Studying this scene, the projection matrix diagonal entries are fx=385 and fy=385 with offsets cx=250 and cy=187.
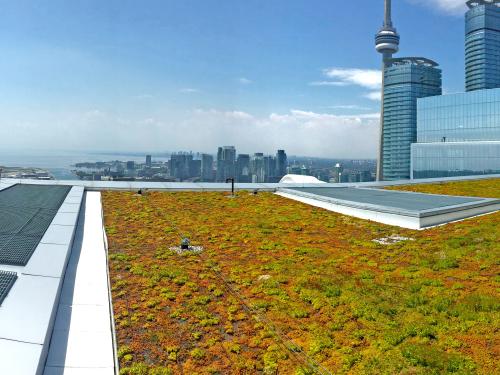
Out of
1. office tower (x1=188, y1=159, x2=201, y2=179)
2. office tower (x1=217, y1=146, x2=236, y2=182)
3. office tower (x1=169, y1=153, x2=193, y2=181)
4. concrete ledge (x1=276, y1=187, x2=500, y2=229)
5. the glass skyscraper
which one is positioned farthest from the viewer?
office tower (x1=217, y1=146, x2=236, y2=182)

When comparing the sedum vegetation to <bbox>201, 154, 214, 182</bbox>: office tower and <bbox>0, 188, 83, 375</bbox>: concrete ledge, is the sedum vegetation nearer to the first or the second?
<bbox>0, 188, 83, 375</bbox>: concrete ledge

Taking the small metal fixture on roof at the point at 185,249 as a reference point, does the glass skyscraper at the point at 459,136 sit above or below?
above

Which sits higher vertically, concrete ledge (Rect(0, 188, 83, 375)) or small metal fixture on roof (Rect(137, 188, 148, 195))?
small metal fixture on roof (Rect(137, 188, 148, 195))

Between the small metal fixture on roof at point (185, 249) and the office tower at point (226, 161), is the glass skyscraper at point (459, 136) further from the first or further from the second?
the small metal fixture on roof at point (185, 249)

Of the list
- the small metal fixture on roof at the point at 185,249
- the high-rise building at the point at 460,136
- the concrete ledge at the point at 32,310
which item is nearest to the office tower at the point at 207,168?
the high-rise building at the point at 460,136

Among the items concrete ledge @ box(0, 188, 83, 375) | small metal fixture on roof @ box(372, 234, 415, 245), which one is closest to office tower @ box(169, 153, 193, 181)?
small metal fixture on roof @ box(372, 234, 415, 245)

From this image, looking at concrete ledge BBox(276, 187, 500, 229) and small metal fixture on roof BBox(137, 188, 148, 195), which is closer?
concrete ledge BBox(276, 187, 500, 229)
